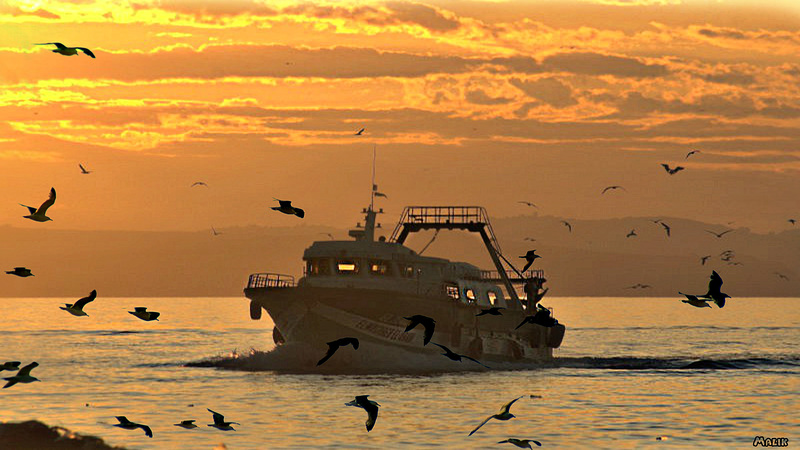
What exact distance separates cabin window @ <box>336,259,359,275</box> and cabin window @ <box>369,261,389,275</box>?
35.1 inches

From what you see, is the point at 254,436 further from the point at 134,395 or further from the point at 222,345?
the point at 222,345

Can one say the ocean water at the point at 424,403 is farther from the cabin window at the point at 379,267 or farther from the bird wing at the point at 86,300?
the bird wing at the point at 86,300

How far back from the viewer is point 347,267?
6838 cm

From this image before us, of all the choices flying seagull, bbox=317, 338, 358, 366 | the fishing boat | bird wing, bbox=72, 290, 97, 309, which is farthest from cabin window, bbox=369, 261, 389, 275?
bird wing, bbox=72, 290, 97, 309

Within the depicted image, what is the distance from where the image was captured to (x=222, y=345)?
117 m

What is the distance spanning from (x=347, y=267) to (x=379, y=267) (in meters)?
1.90

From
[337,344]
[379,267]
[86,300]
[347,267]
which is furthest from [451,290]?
[86,300]

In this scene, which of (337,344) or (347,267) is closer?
(337,344)

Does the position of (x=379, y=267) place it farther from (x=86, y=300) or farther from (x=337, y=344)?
(x=86, y=300)

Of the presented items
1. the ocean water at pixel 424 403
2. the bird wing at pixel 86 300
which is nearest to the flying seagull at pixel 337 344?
the bird wing at pixel 86 300

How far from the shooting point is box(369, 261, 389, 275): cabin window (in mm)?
68312

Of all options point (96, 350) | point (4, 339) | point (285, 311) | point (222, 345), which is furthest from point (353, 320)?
point (4, 339)

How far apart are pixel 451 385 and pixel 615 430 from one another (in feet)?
63.7

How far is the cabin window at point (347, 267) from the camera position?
224 ft
